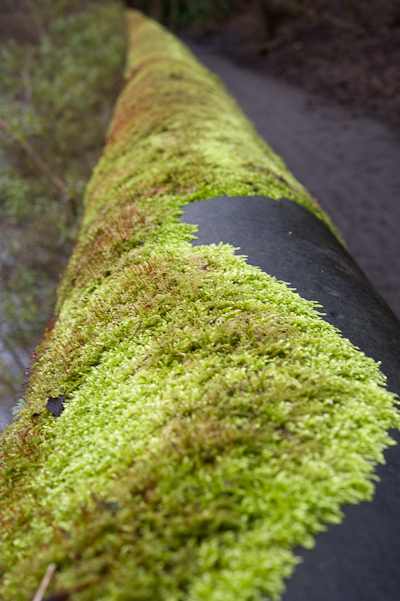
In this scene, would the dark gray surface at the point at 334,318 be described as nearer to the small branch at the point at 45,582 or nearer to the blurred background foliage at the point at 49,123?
the small branch at the point at 45,582

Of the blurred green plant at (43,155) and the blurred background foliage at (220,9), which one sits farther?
the blurred background foliage at (220,9)

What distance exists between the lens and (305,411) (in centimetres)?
144

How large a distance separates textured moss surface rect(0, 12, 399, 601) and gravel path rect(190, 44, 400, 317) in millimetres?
3571

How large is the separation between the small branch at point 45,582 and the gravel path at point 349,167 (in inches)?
181

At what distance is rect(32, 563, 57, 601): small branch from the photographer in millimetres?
1110

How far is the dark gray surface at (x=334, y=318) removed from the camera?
1.04 m

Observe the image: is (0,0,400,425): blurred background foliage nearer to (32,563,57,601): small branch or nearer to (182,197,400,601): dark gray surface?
(182,197,400,601): dark gray surface

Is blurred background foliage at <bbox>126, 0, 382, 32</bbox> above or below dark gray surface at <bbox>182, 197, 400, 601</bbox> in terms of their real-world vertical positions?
above

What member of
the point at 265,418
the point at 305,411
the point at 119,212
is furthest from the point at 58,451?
the point at 119,212

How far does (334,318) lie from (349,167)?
628cm

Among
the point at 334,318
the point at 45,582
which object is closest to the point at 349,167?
the point at 334,318

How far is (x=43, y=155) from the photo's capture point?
10.7 metres

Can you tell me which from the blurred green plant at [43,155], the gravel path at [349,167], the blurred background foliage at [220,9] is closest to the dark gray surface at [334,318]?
the gravel path at [349,167]

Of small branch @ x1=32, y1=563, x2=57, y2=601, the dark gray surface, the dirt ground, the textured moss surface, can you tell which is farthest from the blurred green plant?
the dirt ground
